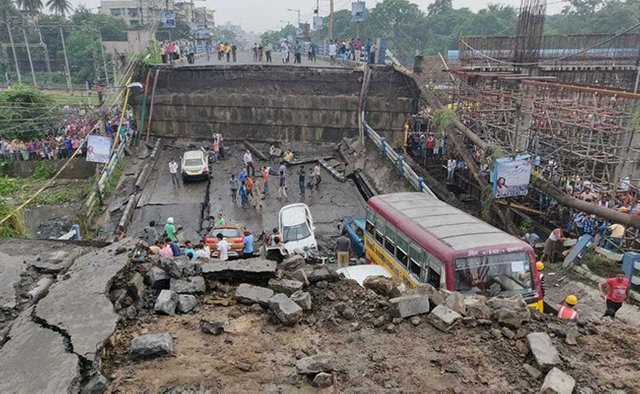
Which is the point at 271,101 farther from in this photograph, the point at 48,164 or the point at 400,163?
the point at 48,164

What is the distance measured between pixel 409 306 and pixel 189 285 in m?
2.96

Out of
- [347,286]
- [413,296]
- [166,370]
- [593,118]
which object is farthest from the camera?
[593,118]

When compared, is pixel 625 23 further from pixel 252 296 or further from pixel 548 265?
pixel 252 296

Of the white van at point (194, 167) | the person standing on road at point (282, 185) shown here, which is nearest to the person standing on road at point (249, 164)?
the white van at point (194, 167)

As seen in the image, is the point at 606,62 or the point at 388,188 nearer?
the point at 388,188

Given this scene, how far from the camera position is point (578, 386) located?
183 inches

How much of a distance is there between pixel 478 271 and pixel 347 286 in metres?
3.31

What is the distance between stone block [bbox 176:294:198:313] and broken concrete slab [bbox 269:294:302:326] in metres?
1.05

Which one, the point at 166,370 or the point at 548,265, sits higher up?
the point at 166,370

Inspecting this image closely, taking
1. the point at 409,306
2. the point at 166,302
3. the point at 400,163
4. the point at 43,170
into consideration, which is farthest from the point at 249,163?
the point at 409,306

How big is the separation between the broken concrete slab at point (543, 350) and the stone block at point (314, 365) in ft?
7.10

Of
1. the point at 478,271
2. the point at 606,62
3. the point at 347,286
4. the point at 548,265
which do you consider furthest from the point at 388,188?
the point at 606,62

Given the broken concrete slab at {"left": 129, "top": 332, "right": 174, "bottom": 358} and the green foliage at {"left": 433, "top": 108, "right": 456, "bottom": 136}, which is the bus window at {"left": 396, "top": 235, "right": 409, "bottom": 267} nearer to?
the broken concrete slab at {"left": 129, "top": 332, "right": 174, "bottom": 358}

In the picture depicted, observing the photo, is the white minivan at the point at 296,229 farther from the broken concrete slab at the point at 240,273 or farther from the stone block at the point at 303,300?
the stone block at the point at 303,300
